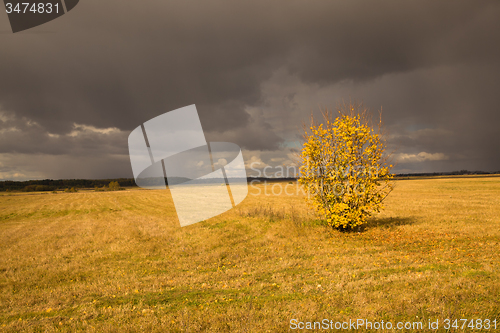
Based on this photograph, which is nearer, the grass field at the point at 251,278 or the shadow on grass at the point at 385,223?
the grass field at the point at 251,278

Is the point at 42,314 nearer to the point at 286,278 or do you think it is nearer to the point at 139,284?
the point at 139,284

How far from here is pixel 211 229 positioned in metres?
16.9

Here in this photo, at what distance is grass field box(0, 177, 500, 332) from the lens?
5.20 metres

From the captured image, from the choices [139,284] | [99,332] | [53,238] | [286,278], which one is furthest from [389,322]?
[53,238]

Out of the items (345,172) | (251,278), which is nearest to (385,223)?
(345,172)

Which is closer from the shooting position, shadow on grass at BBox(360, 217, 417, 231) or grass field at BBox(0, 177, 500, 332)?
grass field at BBox(0, 177, 500, 332)

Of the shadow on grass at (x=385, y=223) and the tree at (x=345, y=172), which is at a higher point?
the tree at (x=345, y=172)

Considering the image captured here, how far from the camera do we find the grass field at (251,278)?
520cm

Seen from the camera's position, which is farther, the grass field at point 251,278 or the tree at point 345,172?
the tree at point 345,172

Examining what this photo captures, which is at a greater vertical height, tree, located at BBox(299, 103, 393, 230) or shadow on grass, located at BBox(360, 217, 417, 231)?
tree, located at BBox(299, 103, 393, 230)

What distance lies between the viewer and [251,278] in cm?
815

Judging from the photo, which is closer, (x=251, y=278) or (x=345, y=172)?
(x=251, y=278)

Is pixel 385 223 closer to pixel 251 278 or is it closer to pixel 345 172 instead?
pixel 345 172

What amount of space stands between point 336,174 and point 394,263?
5.73 m
